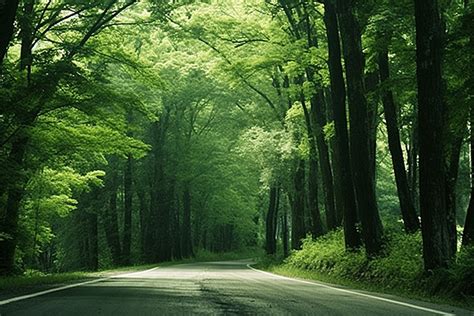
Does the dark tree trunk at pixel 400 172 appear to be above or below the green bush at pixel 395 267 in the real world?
above

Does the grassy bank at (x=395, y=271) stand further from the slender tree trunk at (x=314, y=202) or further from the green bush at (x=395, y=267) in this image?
the slender tree trunk at (x=314, y=202)

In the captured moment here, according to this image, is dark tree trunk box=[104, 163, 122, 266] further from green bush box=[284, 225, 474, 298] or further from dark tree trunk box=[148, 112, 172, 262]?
green bush box=[284, 225, 474, 298]

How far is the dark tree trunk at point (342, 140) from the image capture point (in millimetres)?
17617

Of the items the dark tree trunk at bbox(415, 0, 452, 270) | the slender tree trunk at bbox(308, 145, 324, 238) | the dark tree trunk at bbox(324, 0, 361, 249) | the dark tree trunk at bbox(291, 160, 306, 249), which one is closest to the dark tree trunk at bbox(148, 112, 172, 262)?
the dark tree trunk at bbox(291, 160, 306, 249)

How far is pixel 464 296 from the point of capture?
379 inches

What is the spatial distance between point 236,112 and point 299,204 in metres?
14.1

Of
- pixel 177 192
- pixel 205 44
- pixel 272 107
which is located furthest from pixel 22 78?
pixel 177 192

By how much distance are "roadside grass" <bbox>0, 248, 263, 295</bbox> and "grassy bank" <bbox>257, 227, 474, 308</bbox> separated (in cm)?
737

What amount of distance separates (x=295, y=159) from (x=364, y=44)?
40.8ft

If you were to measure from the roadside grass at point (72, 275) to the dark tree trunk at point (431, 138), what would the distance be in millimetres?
8227

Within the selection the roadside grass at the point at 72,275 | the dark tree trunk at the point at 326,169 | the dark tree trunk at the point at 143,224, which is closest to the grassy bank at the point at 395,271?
the dark tree trunk at the point at 326,169

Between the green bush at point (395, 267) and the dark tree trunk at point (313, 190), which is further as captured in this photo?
the dark tree trunk at point (313, 190)

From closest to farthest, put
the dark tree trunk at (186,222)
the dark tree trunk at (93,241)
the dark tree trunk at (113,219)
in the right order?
1. the dark tree trunk at (93,241)
2. the dark tree trunk at (113,219)
3. the dark tree trunk at (186,222)

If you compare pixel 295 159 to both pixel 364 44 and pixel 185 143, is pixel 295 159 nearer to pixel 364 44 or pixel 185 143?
pixel 364 44
